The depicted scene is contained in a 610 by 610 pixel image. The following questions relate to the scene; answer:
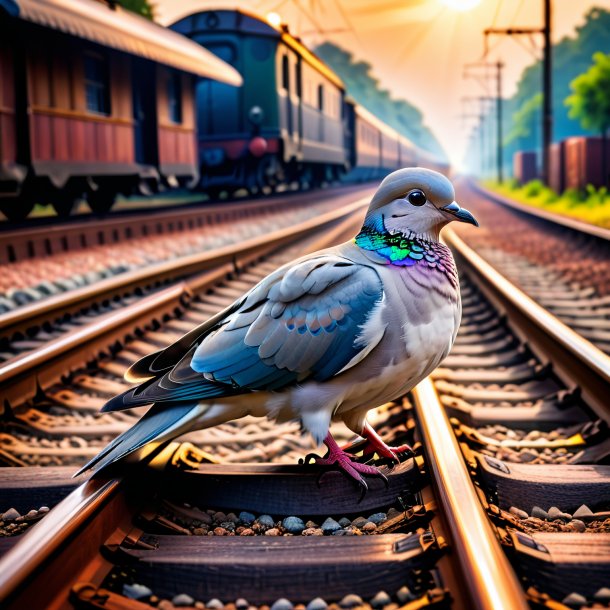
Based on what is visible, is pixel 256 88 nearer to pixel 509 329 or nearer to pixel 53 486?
pixel 509 329

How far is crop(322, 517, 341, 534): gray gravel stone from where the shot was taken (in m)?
2.18

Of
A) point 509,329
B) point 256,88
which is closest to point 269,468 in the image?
point 509,329

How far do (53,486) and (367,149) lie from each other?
32976mm

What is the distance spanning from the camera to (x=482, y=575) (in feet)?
5.29

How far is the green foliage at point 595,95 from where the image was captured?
30578mm

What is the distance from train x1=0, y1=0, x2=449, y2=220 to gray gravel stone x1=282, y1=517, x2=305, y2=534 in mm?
7484

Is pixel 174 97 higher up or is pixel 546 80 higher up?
pixel 546 80

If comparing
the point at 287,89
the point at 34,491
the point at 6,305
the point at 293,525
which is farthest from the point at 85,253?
the point at 287,89

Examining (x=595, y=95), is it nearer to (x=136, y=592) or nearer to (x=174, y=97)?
(x=174, y=97)

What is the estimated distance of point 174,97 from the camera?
635 inches

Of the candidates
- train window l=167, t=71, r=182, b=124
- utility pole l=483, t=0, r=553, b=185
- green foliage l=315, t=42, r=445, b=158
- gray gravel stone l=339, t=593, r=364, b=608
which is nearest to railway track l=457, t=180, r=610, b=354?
gray gravel stone l=339, t=593, r=364, b=608

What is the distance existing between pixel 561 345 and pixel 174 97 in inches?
531

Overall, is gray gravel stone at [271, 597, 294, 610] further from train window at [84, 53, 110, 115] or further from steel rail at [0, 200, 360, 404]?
train window at [84, 53, 110, 115]

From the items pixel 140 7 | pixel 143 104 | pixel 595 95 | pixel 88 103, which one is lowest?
pixel 88 103
